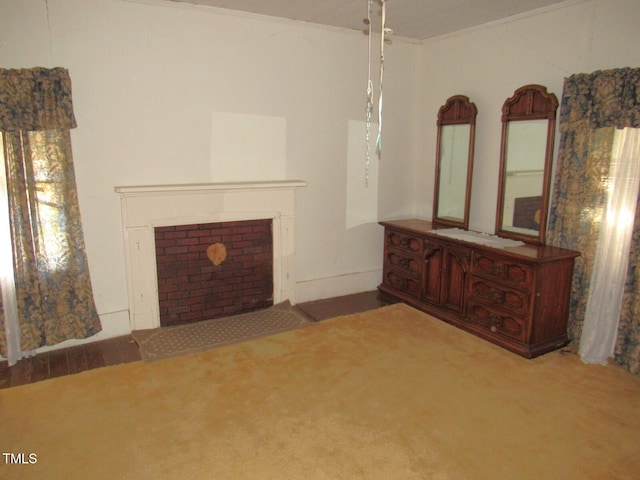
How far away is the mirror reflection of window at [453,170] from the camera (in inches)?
170

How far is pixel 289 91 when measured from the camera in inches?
162

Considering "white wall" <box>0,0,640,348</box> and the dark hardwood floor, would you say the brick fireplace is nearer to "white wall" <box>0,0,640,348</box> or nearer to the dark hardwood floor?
"white wall" <box>0,0,640,348</box>

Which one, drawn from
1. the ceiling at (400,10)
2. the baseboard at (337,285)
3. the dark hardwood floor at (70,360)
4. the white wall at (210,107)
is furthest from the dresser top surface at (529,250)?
the dark hardwood floor at (70,360)

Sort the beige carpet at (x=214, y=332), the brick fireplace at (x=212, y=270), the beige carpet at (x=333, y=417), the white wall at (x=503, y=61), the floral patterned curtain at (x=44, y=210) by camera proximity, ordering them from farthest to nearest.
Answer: the brick fireplace at (x=212, y=270) < the beige carpet at (x=214, y=332) < the white wall at (x=503, y=61) < the floral patterned curtain at (x=44, y=210) < the beige carpet at (x=333, y=417)

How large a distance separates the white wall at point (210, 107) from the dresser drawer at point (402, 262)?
0.26 m

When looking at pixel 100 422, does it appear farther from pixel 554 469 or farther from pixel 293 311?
pixel 554 469

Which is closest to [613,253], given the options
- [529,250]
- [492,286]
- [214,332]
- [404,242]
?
[529,250]

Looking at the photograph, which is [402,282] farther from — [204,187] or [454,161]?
[204,187]

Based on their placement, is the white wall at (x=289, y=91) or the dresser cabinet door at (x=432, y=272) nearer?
the white wall at (x=289, y=91)

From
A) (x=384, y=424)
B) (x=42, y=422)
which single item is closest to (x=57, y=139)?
(x=42, y=422)

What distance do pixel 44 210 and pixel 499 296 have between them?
3.46 metres

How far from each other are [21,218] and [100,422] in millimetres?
1550

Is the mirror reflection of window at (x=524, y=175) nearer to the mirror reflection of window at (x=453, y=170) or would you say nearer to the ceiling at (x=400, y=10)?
the mirror reflection of window at (x=453, y=170)

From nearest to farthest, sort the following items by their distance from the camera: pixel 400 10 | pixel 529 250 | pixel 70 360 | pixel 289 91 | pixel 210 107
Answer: pixel 70 360 < pixel 529 250 < pixel 400 10 < pixel 210 107 < pixel 289 91
